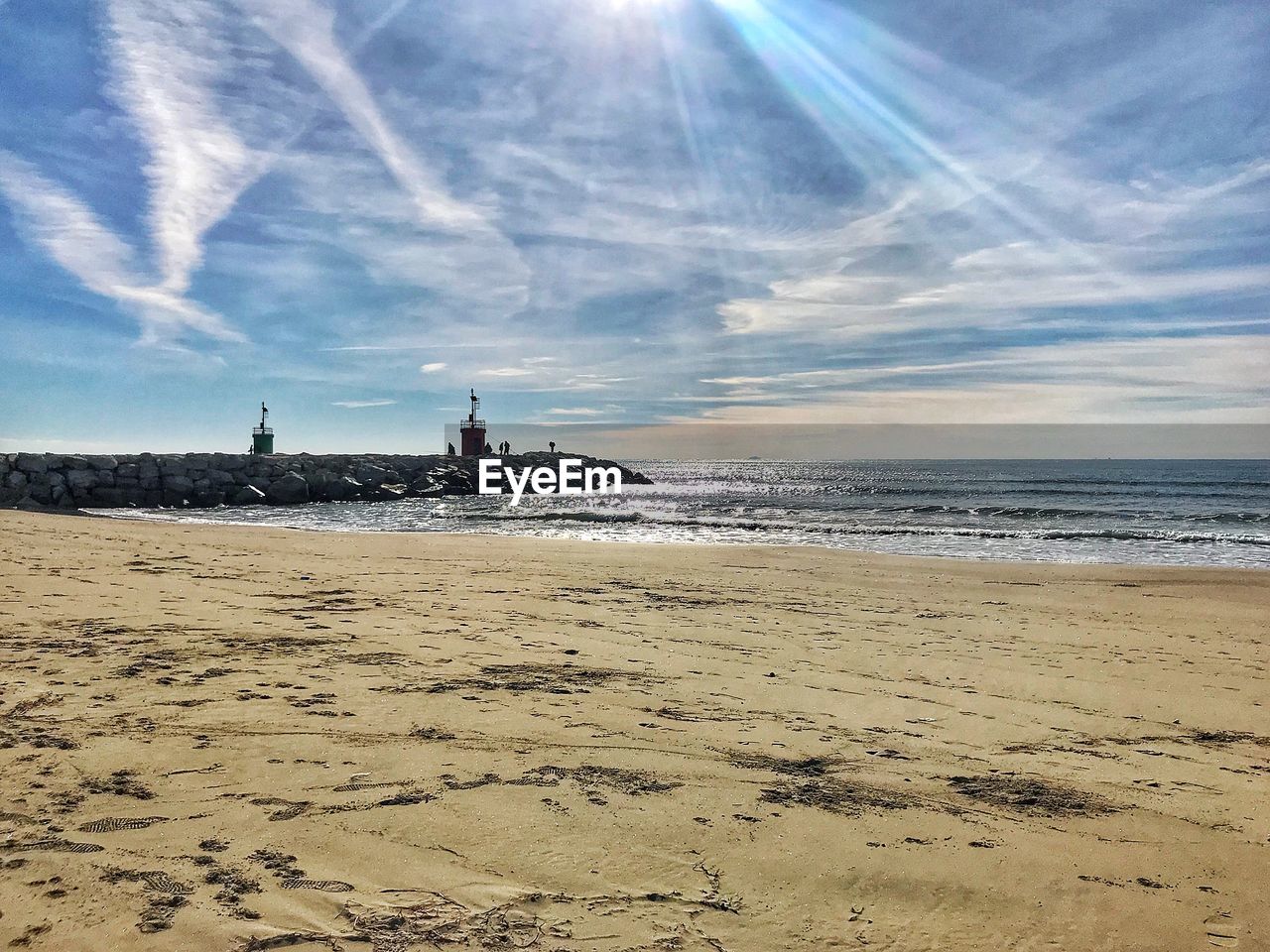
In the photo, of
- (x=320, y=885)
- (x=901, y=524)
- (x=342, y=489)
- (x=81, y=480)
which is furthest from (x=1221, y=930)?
(x=342, y=489)

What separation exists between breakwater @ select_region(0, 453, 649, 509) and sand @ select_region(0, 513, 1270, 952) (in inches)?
951

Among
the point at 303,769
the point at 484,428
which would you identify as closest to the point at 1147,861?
the point at 303,769

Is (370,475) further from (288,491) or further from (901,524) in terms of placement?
(901,524)

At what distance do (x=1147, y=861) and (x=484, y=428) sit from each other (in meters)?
52.1

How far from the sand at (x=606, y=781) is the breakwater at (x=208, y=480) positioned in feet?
79.3

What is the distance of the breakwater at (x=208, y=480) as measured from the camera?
2550 cm

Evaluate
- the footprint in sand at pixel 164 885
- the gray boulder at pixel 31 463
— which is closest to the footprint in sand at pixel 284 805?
the footprint in sand at pixel 164 885

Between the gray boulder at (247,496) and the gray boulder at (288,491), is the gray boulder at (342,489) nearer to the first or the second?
the gray boulder at (288,491)

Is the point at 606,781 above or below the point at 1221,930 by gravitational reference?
above

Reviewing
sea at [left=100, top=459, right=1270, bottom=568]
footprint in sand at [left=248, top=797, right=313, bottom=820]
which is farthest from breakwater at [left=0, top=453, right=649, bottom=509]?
footprint in sand at [left=248, top=797, right=313, bottom=820]

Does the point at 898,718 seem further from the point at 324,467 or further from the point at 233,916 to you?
the point at 324,467

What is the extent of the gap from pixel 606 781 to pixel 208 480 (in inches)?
1255

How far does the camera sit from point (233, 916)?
86.7 inches

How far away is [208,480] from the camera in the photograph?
29.6 meters
